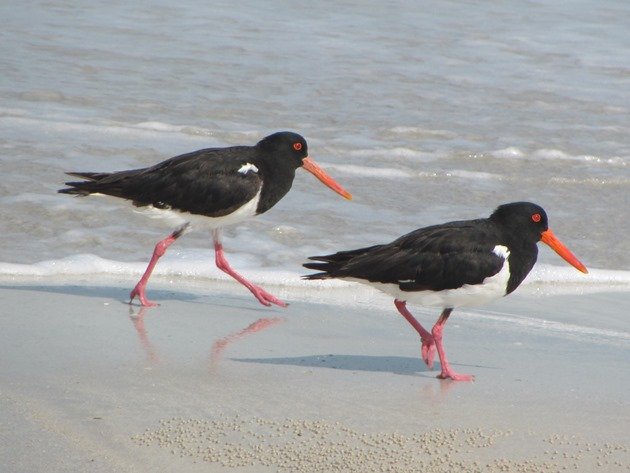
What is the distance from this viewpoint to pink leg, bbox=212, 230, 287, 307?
24.4ft

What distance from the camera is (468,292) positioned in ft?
20.2

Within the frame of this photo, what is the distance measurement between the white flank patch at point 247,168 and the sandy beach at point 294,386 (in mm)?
859

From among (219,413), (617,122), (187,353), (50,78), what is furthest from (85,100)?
(219,413)

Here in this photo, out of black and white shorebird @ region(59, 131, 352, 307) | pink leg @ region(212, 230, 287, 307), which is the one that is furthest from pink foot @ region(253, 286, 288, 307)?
black and white shorebird @ region(59, 131, 352, 307)

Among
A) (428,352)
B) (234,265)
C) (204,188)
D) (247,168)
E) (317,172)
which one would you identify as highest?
(247,168)

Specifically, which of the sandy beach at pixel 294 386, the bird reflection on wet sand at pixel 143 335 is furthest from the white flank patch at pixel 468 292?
the bird reflection on wet sand at pixel 143 335

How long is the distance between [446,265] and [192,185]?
90.9 inches

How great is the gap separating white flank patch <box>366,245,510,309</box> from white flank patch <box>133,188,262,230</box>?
1.80 meters

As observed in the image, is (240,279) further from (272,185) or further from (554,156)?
(554,156)

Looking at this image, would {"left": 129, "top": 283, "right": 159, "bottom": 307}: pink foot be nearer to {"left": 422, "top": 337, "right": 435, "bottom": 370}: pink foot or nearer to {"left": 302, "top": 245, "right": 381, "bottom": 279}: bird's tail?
{"left": 302, "top": 245, "right": 381, "bottom": 279}: bird's tail

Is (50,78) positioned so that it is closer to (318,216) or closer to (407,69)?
(407,69)

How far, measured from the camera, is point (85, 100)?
13938 mm

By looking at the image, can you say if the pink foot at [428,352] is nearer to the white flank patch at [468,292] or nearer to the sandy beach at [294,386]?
the sandy beach at [294,386]

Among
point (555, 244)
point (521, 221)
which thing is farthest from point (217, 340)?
point (555, 244)
